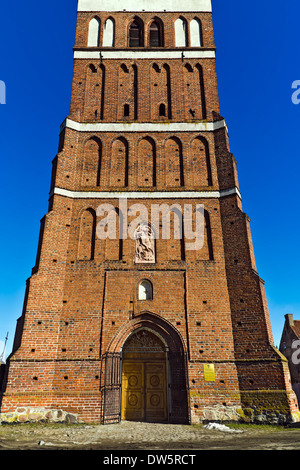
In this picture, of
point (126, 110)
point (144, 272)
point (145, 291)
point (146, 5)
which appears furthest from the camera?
point (146, 5)

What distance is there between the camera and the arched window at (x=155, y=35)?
54.3 ft

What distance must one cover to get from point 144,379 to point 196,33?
632 inches

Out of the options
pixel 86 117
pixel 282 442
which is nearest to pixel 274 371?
pixel 282 442

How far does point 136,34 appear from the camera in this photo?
55.3 feet

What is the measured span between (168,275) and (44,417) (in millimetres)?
5752

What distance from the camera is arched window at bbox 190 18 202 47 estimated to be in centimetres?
1631

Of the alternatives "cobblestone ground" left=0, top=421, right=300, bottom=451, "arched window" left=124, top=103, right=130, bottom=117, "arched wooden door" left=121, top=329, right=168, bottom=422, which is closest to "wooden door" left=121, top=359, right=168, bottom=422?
"arched wooden door" left=121, top=329, right=168, bottom=422

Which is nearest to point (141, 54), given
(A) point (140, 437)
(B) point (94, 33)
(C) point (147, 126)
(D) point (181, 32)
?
(D) point (181, 32)

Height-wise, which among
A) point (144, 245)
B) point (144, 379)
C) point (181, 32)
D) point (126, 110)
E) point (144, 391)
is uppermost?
point (181, 32)

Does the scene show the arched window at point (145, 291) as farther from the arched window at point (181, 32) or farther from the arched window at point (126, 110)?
the arched window at point (181, 32)

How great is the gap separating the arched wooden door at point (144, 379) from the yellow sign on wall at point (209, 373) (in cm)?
130

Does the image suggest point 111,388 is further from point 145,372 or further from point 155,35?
point 155,35

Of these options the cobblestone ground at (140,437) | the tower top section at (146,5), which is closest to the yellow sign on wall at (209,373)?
the cobblestone ground at (140,437)

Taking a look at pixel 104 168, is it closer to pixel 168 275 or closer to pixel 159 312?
pixel 168 275
